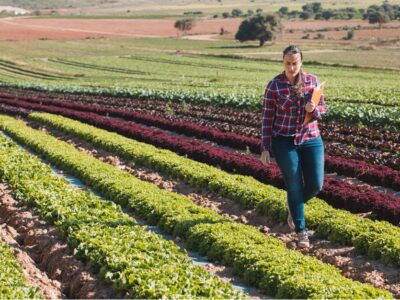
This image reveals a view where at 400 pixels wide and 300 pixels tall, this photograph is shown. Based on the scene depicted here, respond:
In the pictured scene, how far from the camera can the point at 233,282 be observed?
841 centimetres

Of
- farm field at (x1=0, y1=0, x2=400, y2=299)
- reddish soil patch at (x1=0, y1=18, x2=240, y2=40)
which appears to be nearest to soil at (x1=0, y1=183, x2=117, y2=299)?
farm field at (x1=0, y1=0, x2=400, y2=299)

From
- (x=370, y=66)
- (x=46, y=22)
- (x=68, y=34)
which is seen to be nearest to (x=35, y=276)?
(x=370, y=66)

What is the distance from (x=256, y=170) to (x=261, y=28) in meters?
93.0

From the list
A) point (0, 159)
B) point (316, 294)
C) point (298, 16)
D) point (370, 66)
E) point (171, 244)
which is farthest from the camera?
point (298, 16)

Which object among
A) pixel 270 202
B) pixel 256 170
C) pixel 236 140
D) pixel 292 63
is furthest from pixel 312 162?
pixel 236 140

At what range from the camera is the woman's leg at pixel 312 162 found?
9500mm

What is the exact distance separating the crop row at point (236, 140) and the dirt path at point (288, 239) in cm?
346

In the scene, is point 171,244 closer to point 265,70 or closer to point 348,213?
point 348,213

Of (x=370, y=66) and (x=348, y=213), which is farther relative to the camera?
(x=370, y=66)

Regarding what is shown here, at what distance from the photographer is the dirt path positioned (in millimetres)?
8602

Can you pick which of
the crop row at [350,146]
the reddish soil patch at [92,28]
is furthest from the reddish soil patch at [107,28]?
the crop row at [350,146]

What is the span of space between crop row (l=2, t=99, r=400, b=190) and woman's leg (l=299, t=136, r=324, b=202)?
477cm

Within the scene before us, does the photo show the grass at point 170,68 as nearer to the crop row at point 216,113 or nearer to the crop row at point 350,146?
the crop row at point 216,113

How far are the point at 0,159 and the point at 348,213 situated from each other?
8.12 meters
